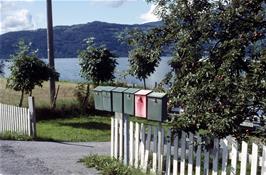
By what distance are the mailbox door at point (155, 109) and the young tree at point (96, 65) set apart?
1225 centimetres

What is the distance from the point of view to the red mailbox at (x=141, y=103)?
796 cm

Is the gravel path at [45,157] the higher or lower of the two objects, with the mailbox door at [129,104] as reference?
lower

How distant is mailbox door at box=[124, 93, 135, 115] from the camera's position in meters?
8.34

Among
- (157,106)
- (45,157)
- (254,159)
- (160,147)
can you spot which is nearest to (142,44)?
(157,106)

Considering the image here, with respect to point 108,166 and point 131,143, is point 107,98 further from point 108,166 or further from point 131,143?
point 108,166

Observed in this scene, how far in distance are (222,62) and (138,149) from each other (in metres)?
2.43

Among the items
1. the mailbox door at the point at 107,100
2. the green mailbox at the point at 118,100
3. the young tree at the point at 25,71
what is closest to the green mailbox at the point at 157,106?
the green mailbox at the point at 118,100

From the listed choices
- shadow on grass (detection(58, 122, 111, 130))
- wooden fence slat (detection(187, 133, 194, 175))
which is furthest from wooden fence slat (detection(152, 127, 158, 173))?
shadow on grass (detection(58, 122, 111, 130))

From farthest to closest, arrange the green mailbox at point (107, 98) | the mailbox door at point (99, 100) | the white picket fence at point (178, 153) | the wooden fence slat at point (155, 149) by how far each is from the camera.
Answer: the mailbox door at point (99, 100) → the green mailbox at point (107, 98) → the wooden fence slat at point (155, 149) → the white picket fence at point (178, 153)

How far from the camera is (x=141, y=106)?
8102mm

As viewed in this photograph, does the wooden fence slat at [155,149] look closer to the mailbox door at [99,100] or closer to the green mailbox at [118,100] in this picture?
the green mailbox at [118,100]

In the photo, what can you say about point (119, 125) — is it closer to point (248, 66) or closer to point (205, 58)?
point (205, 58)

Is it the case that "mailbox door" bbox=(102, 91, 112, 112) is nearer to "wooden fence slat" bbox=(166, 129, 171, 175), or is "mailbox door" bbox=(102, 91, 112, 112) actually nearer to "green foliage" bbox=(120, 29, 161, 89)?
"green foliage" bbox=(120, 29, 161, 89)

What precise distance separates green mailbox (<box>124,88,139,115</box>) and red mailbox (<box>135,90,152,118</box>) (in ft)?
0.32
